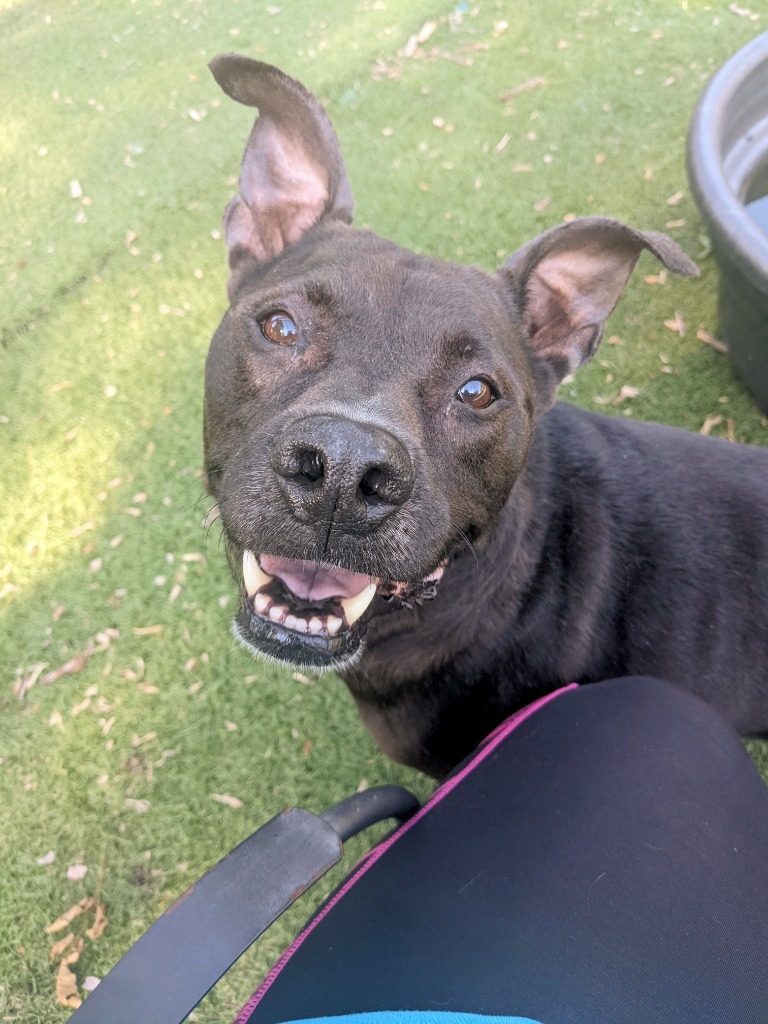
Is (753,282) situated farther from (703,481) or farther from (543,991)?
(543,991)

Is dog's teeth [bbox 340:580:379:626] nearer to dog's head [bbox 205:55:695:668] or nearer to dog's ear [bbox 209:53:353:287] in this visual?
dog's head [bbox 205:55:695:668]

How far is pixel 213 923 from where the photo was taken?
1.49 metres

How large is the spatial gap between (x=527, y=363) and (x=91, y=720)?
2.75 meters

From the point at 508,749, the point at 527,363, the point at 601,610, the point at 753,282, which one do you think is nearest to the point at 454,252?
→ the point at 753,282

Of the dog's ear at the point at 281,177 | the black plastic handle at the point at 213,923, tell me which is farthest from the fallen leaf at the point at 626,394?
the black plastic handle at the point at 213,923

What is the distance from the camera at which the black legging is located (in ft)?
4.88

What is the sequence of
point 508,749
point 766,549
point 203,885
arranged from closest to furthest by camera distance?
point 203,885 < point 508,749 < point 766,549

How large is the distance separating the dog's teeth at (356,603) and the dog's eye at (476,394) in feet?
2.00

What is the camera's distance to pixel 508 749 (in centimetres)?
205

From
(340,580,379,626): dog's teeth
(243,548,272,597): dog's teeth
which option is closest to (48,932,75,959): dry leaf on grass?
(243,548,272,597): dog's teeth

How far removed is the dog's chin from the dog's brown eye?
812 millimetres

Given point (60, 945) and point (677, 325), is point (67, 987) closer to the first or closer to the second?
point (60, 945)

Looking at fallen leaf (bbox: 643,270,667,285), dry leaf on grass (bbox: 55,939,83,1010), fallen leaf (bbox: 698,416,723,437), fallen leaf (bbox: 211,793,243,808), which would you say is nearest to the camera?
dry leaf on grass (bbox: 55,939,83,1010)

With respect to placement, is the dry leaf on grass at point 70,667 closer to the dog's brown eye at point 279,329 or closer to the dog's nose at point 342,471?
the dog's brown eye at point 279,329
